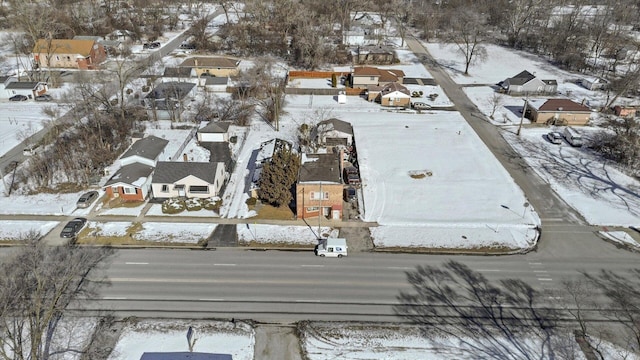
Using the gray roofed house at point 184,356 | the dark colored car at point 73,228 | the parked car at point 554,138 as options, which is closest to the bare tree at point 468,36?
the parked car at point 554,138

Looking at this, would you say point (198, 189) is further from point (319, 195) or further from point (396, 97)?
point (396, 97)

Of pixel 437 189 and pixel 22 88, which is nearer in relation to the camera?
pixel 437 189

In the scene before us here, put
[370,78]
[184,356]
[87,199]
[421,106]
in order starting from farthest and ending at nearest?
1. [370,78]
2. [421,106]
3. [87,199]
4. [184,356]

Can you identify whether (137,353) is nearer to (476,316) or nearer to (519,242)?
(476,316)

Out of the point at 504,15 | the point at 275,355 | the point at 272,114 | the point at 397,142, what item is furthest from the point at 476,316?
the point at 504,15

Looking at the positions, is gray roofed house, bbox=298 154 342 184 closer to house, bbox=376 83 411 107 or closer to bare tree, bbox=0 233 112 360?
bare tree, bbox=0 233 112 360

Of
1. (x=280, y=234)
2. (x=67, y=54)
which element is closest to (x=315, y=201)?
(x=280, y=234)
